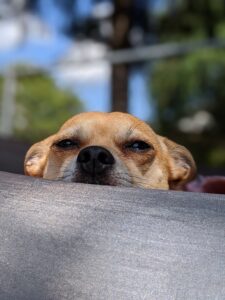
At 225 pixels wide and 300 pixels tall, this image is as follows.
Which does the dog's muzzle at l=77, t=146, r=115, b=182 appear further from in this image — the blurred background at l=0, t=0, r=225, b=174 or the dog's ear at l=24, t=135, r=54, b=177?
the blurred background at l=0, t=0, r=225, b=174

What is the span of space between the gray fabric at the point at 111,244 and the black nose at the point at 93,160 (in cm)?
66

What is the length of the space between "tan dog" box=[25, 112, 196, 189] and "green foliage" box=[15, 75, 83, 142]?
4.29 metres

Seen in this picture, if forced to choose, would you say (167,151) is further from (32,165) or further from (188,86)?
(188,86)

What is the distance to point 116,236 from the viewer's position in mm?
980

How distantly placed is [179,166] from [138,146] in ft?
0.80

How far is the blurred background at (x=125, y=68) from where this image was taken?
6.70 meters

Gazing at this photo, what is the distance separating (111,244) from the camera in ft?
3.21

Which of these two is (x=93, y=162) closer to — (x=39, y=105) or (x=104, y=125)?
(x=104, y=125)

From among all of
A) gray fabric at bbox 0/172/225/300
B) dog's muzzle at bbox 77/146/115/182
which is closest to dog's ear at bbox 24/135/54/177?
dog's muzzle at bbox 77/146/115/182

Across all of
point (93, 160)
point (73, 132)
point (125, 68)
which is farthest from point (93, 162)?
point (125, 68)

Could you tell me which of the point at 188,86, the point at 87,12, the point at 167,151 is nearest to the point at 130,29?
the point at 87,12

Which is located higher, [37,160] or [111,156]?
[111,156]

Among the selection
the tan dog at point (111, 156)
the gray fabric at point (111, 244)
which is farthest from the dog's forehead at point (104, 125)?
the gray fabric at point (111, 244)

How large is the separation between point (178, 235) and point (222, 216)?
0.27 ft
